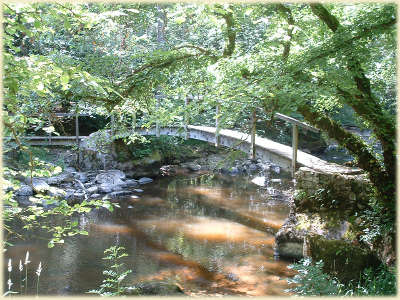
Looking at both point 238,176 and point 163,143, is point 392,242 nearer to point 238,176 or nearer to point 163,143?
point 238,176

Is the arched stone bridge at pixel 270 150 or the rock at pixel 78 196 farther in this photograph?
the rock at pixel 78 196

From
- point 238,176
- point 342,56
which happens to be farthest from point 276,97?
point 238,176

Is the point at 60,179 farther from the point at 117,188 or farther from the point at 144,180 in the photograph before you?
the point at 144,180

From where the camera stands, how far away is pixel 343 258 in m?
4.79

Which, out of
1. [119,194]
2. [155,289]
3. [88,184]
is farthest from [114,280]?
[88,184]

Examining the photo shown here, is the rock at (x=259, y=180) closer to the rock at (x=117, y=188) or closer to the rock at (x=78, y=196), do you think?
the rock at (x=117, y=188)

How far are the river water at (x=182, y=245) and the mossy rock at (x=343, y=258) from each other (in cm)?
67

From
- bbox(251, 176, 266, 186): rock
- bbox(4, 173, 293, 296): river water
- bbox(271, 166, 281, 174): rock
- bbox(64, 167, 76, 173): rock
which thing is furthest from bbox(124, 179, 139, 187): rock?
bbox(271, 166, 281, 174): rock

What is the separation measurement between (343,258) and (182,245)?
2.91m

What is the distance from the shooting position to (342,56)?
3.66 meters

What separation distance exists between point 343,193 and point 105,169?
8073 mm

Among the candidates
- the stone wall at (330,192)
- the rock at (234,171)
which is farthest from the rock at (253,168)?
the stone wall at (330,192)

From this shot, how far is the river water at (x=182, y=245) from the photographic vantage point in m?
5.38

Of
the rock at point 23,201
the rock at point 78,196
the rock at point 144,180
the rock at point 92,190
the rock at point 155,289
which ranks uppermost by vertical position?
the rock at point 144,180
